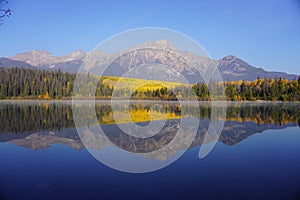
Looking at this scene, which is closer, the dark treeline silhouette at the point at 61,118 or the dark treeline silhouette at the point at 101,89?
the dark treeline silhouette at the point at 61,118

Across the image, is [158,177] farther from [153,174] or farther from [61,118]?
[61,118]

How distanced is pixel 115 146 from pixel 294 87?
223 feet

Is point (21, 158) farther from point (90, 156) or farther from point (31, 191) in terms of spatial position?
point (31, 191)

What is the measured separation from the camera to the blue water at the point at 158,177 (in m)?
5.12

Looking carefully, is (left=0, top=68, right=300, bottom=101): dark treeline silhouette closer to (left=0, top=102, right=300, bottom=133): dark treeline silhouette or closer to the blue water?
(left=0, top=102, right=300, bottom=133): dark treeline silhouette

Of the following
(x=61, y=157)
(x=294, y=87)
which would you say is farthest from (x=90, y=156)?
(x=294, y=87)

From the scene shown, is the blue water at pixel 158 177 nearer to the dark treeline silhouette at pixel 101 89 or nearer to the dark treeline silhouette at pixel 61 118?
the dark treeline silhouette at pixel 61 118

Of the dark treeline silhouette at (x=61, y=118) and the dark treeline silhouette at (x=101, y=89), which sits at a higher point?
the dark treeline silhouette at (x=101, y=89)

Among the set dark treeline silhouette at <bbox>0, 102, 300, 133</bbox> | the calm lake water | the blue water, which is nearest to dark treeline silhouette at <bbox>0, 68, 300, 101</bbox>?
dark treeline silhouette at <bbox>0, 102, 300, 133</bbox>

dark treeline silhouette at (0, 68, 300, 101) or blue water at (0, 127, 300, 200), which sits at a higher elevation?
dark treeline silhouette at (0, 68, 300, 101)

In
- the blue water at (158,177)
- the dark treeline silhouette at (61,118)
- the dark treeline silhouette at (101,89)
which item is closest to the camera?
the blue water at (158,177)

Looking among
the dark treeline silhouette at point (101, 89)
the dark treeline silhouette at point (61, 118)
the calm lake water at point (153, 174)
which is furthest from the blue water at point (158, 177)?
the dark treeline silhouette at point (101, 89)

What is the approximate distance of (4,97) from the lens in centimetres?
6912

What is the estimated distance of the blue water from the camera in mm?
5125
